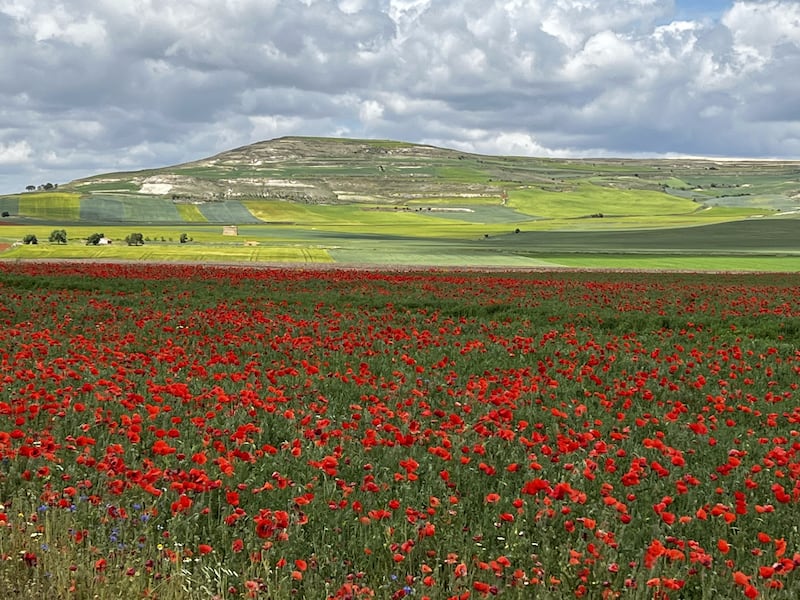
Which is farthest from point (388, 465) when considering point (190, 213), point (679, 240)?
point (190, 213)

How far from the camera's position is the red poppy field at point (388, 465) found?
5.31 m

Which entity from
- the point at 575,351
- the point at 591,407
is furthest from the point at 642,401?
the point at 575,351

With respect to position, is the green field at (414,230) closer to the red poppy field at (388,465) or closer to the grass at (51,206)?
the grass at (51,206)

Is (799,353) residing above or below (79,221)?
below

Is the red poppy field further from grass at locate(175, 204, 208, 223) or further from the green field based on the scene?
grass at locate(175, 204, 208, 223)

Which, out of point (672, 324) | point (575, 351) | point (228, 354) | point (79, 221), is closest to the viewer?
point (228, 354)

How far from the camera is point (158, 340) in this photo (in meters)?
14.7

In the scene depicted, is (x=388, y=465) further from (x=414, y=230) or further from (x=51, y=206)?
(x=51, y=206)

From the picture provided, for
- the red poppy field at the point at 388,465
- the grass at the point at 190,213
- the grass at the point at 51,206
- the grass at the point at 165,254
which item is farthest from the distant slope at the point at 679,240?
the grass at the point at 51,206

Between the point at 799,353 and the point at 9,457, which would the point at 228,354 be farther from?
the point at 799,353

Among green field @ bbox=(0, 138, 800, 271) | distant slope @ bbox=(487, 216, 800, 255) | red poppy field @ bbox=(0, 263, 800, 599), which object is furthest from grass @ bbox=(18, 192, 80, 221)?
red poppy field @ bbox=(0, 263, 800, 599)

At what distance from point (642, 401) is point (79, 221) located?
142837mm

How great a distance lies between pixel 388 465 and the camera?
25.2 feet

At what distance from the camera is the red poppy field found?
531 cm
